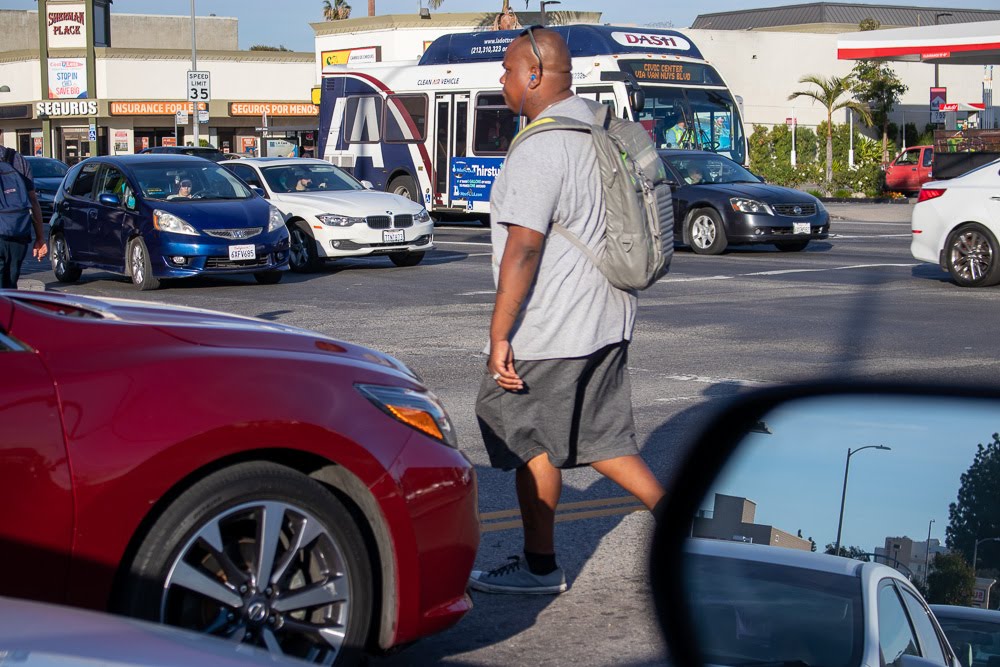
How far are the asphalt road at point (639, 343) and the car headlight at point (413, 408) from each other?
74cm

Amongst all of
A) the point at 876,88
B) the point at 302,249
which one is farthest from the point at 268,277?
the point at 876,88

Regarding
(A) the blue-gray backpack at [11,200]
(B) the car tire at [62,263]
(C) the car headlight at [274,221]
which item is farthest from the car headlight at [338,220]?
(A) the blue-gray backpack at [11,200]

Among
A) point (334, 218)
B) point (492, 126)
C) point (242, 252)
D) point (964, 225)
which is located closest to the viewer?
point (964, 225)

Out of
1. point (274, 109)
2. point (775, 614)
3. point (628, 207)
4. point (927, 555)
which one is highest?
point (274, 109)

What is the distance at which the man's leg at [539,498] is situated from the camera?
14.5 ft

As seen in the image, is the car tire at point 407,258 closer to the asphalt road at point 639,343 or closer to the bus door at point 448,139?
the asphalt road at point 639,343

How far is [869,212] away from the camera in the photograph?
31.2m

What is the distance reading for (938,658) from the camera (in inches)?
61.9

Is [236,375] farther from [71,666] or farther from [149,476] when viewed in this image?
[71,666]

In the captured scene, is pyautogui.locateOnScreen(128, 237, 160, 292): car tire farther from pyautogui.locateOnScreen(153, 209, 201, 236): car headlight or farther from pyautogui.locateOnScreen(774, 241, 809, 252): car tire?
pyautogui.locateOnScreen(774, 241, 809, 252): car tire

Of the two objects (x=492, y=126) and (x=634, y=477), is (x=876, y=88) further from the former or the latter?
(x=634, y=477)

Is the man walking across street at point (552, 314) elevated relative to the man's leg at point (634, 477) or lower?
elevated

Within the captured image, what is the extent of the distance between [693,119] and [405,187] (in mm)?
6404

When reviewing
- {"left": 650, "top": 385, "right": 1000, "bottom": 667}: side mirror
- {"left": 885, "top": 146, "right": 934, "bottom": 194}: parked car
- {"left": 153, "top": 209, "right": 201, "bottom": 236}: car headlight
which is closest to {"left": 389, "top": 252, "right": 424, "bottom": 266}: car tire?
{"left": 153, "top": 209, "right": 201, "bottom": 236}: car headlight
